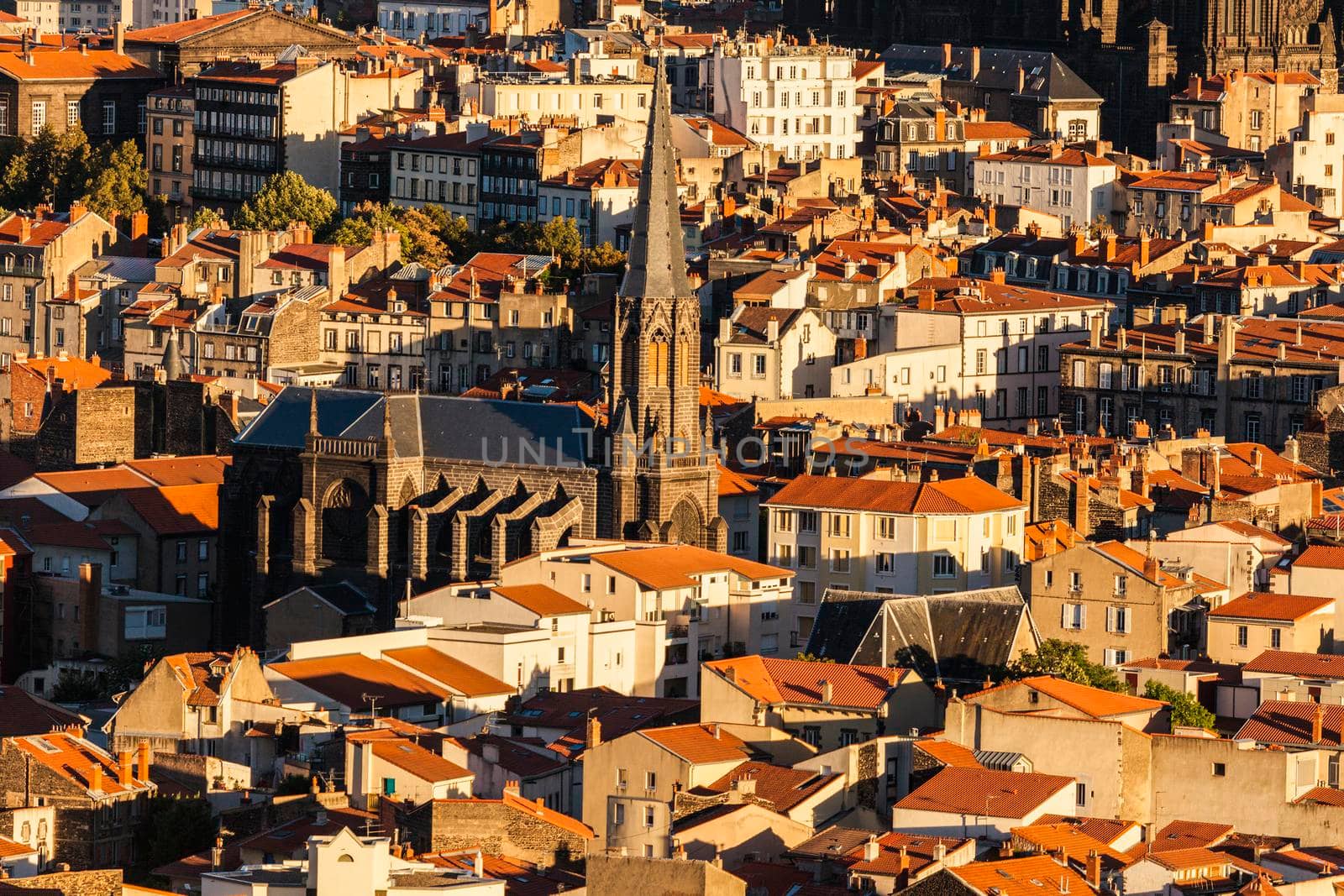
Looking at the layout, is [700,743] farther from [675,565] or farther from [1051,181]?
[1051,181]

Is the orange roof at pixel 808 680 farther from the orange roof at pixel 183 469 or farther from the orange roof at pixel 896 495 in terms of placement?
the orange roof at pixel 183 469

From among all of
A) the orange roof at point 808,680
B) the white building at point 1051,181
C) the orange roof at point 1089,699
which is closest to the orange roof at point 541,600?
the orange roof at point 808,680

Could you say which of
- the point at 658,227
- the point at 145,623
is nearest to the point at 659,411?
the point at 658,227

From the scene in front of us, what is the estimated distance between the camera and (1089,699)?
101m

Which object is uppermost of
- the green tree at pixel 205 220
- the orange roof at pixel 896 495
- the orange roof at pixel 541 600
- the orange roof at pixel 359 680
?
the green tree at pixel 205 220

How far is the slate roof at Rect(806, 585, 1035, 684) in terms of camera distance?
4294 inches

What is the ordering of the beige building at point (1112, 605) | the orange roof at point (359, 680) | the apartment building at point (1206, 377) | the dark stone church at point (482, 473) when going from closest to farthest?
the orange roof at point (359, 680), the beige building at point (1112, 605), the dark stone church at point (482, 473), the apartment building at point (1206, 377)

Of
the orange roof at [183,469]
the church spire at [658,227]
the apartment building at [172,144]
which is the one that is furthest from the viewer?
the apartment building at [172,144]

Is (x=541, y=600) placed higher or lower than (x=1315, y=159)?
lower

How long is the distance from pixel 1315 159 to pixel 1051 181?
1162cm

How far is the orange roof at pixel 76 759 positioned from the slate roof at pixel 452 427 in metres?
24.8

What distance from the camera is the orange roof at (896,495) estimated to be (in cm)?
12069

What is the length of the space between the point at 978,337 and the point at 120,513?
31.9m

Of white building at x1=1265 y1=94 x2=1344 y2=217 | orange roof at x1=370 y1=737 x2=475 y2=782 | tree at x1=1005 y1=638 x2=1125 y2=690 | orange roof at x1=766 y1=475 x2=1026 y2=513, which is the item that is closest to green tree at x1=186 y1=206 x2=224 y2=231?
white building at x1=1265 y1=94 x2=1344 y2=217
